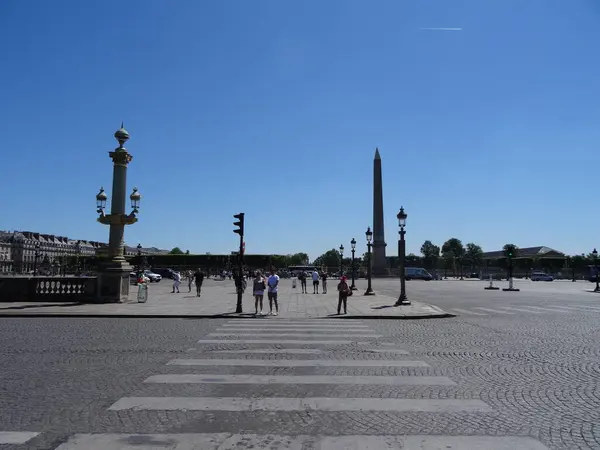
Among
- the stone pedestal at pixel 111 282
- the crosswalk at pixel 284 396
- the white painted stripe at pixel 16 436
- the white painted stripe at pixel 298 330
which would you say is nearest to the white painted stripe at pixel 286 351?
the crosswalk at pixel 284 396

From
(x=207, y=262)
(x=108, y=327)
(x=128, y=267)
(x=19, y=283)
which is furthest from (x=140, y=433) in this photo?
(x=207, y=262)

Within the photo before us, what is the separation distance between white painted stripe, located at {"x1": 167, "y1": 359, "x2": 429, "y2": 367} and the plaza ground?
0.04 meters

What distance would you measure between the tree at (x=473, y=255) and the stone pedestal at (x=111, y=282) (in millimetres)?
123856

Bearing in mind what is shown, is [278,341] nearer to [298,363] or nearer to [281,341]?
[281,341]

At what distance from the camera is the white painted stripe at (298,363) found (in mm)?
9328

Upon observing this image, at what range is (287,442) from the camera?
17.2 feet

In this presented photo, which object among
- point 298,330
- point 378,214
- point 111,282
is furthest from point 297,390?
point 378,214

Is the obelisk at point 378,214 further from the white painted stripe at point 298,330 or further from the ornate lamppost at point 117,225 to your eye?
the white painted stripe at point 298,330

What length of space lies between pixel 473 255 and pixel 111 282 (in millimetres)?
141021

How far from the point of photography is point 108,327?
1541cm

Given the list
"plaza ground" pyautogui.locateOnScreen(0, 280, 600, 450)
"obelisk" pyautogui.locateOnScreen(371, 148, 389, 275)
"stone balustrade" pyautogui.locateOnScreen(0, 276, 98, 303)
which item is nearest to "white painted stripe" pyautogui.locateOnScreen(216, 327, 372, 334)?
"plaza ground" pyautogui.locateOnScreen(0, 280, 600, 450)

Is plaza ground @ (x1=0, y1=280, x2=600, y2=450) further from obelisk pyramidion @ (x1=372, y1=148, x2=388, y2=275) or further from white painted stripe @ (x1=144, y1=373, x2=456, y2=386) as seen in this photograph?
obelisk pyramidion @ (x1=372, y1=148, x2=388, y2=275)

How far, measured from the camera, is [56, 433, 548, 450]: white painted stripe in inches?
201

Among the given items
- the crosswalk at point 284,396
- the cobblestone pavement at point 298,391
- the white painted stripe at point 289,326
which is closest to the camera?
the crosswalk at point 284,396
